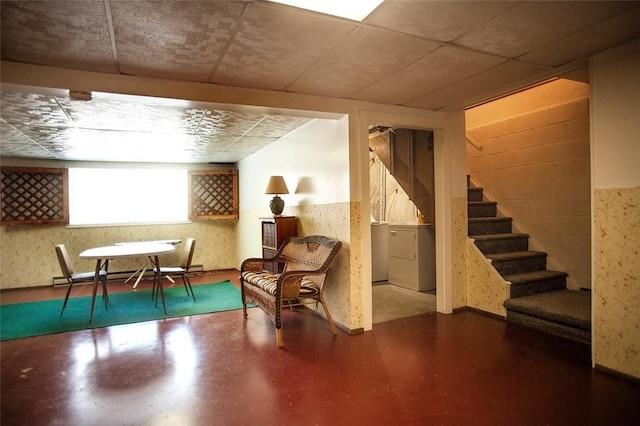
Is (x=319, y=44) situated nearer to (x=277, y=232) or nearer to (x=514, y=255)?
(x=277, y=232)

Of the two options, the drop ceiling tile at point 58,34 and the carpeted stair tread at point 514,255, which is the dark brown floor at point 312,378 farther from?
the drop ceiling tile at point 58,34

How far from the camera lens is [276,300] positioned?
9.30 ft

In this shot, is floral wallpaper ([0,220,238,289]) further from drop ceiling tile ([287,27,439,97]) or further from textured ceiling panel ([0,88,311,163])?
drop ceiling tile ([287,27,439,97])

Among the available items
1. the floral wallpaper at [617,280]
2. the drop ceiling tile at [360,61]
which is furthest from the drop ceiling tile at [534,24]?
the floral wallpaper at [617,280]

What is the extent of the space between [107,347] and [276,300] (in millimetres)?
1428

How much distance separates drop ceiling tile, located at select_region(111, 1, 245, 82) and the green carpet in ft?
8.40

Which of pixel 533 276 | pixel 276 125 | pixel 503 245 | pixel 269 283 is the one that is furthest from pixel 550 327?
pixel 276 125

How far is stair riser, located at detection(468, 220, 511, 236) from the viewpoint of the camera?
12.8 ft

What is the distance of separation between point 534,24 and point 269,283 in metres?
2.54

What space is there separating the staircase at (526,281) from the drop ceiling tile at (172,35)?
118 inches

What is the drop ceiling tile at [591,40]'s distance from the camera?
72.6 inches

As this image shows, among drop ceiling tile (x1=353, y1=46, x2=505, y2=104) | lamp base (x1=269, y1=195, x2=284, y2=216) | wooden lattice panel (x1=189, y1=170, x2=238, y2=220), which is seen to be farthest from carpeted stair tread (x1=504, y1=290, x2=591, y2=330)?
wooden lattice panel (x1=189, y1=170, x2=238, y2=220)

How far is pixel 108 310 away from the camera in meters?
4.01

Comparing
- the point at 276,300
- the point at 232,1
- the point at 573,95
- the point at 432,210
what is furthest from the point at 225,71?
the point at 573,95
